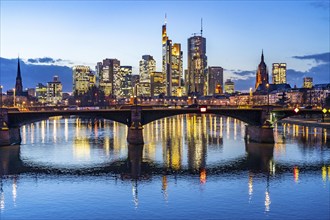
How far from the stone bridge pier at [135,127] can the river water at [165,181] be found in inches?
119

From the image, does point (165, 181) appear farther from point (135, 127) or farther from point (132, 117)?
point (135, 127)

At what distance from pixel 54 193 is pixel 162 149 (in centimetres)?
4215

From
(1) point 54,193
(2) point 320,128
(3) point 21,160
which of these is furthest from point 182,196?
(2) point 320,128

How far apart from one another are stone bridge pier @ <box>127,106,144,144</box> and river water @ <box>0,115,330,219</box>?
3.02 m

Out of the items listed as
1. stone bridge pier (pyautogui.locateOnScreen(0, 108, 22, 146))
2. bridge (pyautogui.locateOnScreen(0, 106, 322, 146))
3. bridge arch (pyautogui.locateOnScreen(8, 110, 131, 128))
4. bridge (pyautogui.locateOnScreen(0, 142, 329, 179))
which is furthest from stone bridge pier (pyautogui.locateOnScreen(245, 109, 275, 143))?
stone bridge pier (pyautogui.locateOnScreen(0, 108, 22, 146))

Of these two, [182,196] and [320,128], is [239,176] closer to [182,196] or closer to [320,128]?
[182,196]

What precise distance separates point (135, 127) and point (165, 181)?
40.5m

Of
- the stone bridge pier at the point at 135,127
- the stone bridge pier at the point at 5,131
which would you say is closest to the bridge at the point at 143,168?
the stone bridge pier at the point at 5,131

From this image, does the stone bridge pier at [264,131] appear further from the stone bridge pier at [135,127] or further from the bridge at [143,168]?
the stone bridge pier at [135,127]

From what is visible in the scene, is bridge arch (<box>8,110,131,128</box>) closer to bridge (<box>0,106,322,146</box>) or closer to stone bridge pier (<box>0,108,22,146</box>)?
bridge (<box>0,106,322,146</box>)

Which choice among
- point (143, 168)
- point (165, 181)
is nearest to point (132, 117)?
point (143, 168)

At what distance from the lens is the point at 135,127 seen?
101625mm

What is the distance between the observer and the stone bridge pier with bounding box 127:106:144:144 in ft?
329

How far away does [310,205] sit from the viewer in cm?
4919
